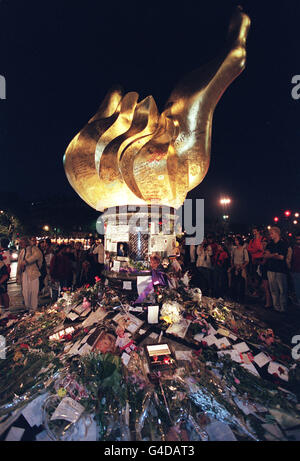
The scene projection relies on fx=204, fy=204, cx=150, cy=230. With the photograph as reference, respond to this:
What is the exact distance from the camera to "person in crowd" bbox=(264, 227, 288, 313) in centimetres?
625

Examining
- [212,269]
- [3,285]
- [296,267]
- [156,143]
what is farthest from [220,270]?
[3,285]

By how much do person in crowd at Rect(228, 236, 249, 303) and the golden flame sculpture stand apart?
495 cm

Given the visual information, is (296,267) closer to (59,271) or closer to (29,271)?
(59,271)

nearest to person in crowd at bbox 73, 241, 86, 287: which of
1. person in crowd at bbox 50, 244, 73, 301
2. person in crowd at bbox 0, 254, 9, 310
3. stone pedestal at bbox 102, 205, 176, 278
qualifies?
person in crowd at bbox 50, 244, 73, 301

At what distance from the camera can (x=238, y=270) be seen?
8.04 metres

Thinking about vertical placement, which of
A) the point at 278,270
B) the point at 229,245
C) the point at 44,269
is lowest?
the point at 44,269

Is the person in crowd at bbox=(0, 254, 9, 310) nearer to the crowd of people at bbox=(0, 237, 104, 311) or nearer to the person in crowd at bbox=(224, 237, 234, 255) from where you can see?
the crowd of people at bbox=(0, 237, 104, 311)

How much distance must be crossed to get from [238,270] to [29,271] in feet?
25.0

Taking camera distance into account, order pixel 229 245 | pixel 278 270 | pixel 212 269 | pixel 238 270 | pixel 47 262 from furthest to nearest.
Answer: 1. pixel 229 245
2. pixel 47 262
3. pixel 212 269
4. pixel 238 270
5. pixel 278 270

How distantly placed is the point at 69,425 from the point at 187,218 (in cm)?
465

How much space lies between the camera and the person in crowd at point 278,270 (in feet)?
20.5

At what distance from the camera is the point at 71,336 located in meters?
3.92

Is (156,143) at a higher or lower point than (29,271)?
higher

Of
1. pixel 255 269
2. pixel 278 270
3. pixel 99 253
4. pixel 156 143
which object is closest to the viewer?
pixel 156 143
